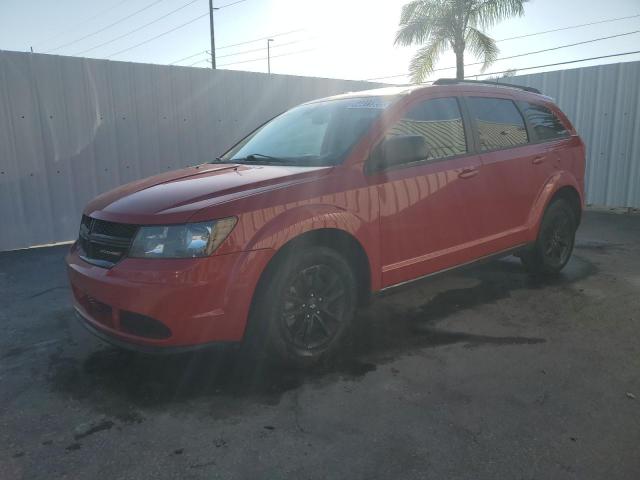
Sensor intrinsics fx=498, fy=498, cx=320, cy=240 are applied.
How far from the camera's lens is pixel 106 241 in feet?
9.43

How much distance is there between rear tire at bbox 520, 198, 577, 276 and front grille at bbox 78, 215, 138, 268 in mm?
3614

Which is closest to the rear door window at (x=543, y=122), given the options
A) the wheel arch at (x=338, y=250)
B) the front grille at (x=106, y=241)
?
the wheel arch at (x=338, y=250)

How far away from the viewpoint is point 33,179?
6.70 metres

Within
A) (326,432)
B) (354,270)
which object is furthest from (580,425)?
(354,270)

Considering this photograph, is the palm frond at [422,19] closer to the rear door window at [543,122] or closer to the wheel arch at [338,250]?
the rear door window at [543,122]

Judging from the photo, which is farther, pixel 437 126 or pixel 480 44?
pixel 480 44

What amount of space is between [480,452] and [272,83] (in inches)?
303

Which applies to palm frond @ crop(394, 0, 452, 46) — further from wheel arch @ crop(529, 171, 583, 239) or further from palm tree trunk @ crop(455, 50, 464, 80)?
wheel arch @ crop(529, 171, 583, 239)

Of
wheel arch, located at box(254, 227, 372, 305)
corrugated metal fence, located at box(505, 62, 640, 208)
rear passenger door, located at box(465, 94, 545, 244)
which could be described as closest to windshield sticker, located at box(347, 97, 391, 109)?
rear passenger door, located at box(465, 94, 545, 244)

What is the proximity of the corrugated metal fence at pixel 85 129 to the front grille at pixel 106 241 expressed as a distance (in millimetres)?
4374

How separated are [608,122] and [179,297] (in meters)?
9.02

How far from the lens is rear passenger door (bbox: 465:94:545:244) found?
4039 millimetres

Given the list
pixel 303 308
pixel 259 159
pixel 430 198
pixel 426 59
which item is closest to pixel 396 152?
pixel 430 198

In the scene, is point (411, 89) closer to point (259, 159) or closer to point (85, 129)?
point (259, 159)
